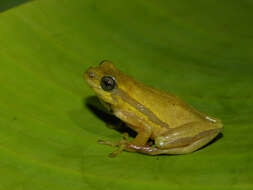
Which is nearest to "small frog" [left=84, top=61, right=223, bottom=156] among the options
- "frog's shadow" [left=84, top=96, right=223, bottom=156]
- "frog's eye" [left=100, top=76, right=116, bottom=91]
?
"frog's eye" [left=100, top=76, right=116, bottom=91]

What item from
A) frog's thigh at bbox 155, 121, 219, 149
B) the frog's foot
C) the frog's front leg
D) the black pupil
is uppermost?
the black pupil

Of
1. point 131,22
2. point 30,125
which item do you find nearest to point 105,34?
point 131,22

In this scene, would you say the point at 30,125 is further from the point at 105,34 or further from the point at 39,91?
the point at 105,34

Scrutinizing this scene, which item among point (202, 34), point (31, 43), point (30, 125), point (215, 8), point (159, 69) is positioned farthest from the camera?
point (215, 8)

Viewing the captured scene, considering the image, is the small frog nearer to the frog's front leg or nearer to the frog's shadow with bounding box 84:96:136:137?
the frog's front leg

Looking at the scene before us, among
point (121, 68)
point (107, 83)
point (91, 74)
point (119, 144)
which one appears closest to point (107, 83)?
point (107, 83)

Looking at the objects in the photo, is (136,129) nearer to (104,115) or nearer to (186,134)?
(104,115)
